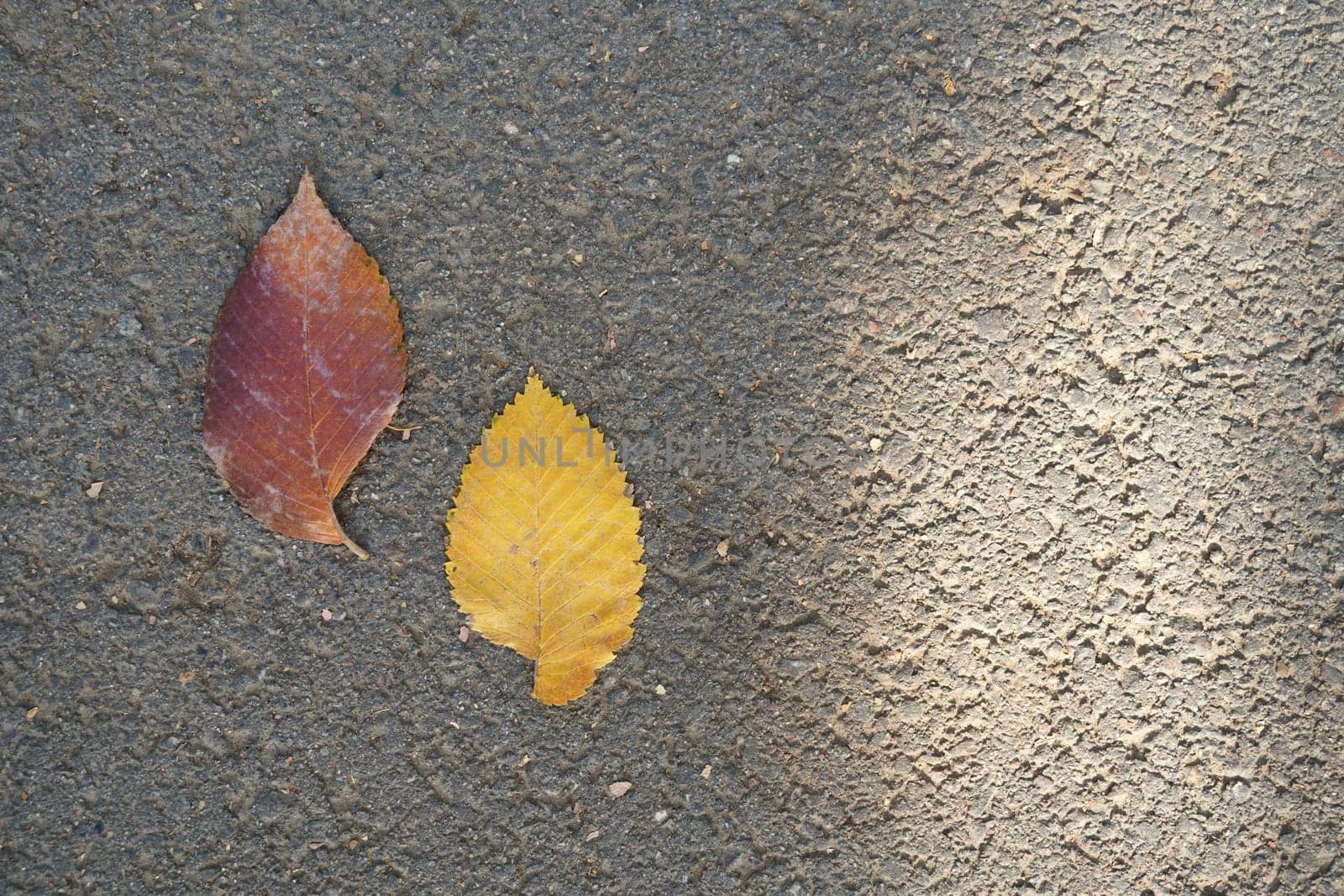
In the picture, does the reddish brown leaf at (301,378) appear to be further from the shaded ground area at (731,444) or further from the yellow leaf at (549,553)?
the yellow leaf at (549,553)

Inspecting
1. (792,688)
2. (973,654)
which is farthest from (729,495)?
(973,654)

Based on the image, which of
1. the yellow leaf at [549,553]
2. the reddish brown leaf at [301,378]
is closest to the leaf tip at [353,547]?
the reddish brown leaf at [301,378]

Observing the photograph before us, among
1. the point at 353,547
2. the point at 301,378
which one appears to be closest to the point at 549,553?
the point at 353,547

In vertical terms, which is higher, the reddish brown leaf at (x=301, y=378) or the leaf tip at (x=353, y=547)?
the reddish brown leaf at (x=301, y=378)

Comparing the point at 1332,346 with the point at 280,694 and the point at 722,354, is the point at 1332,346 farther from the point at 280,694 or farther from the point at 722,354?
the point at 280,694

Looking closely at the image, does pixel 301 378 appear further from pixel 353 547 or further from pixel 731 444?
pixel 731 444

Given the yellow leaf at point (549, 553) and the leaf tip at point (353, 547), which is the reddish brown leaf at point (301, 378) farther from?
the yellow leaf at point (549, 553)

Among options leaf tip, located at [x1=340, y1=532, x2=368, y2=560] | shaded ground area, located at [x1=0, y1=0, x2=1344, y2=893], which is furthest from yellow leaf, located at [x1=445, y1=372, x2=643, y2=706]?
leaf tip, located at [x1=340, y1=532, x2=368, y2=560]
